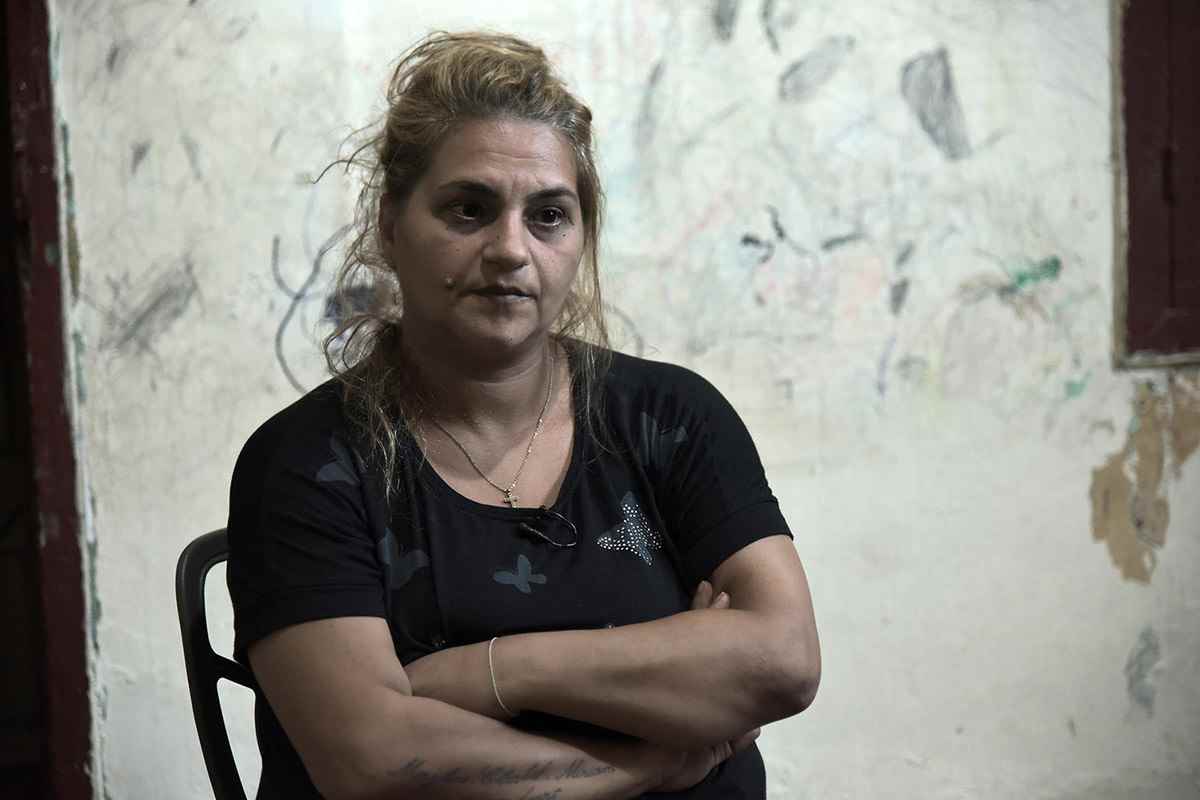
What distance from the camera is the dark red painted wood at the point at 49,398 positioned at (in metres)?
2.32

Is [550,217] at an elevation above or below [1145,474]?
above

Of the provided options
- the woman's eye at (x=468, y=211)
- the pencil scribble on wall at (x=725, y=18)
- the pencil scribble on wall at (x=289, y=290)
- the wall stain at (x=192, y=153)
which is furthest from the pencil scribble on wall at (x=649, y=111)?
the woman's eye at (x=468, y=211)

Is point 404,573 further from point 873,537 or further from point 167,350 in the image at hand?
point 873,537

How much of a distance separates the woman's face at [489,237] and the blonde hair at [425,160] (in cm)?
3

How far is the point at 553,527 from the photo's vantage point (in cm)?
152

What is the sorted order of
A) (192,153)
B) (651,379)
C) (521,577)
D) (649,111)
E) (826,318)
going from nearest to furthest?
(521,577)
(651,379)
(192,153)
(649,111)
(826,318)

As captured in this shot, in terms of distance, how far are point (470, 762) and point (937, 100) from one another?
1.90 metres

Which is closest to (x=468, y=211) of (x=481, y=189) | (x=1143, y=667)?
(x=481, y=189)

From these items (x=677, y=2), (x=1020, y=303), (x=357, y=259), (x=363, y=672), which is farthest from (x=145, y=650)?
(x=1020, y=303)

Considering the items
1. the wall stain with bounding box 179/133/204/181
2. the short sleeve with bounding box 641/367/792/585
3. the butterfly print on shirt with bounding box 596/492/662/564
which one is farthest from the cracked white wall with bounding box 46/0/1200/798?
the butterfly print on shirt with bounding box 596/492/662/564

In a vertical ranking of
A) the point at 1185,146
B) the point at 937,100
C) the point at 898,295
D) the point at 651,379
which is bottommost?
the point at 651,379

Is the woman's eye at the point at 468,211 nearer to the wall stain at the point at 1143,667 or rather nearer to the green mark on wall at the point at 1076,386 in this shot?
the green mark on wall at the point at 1076,386

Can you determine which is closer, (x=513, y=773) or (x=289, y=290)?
(x=513, y=773)

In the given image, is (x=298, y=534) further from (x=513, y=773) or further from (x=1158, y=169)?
(x=1158, y=169)
